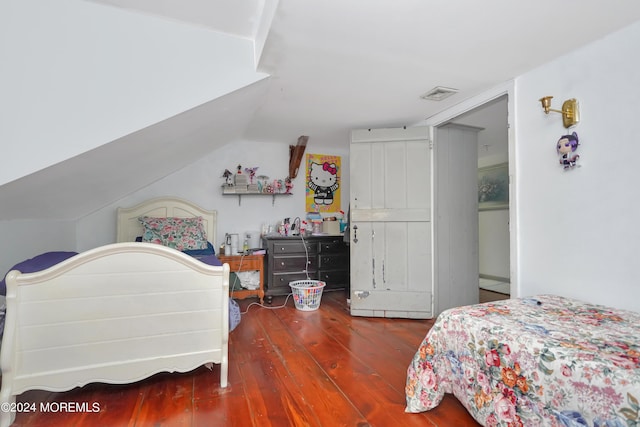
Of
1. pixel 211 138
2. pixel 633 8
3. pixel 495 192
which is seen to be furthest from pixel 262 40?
pixel 495 192

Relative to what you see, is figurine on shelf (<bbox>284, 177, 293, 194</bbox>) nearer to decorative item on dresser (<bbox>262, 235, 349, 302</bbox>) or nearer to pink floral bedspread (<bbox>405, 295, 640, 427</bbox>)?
decorative item on dresser (<bbox>262, 235, 349, 302</bbox>)

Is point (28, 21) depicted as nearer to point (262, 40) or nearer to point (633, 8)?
point (262, 40)

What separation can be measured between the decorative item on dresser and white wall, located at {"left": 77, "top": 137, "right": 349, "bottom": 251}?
0.49m

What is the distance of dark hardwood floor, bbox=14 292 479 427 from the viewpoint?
150 centimetres

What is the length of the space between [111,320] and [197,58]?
1.71 metres

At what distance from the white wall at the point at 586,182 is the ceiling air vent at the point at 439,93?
509 millimetres

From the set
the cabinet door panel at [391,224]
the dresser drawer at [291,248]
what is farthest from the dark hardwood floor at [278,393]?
the dresser drawer at [291,248]

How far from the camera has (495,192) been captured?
4.37m

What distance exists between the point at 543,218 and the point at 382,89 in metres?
1.60

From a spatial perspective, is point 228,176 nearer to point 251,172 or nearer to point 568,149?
point 251,172

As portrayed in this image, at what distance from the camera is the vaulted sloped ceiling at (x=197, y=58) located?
5.07 feet

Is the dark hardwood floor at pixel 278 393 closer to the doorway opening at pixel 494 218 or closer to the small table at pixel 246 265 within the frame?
the small table at pixel 246 265

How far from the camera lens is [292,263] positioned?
3775mm

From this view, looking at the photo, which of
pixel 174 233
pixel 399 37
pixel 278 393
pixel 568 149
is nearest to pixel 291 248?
pixel 174 233
